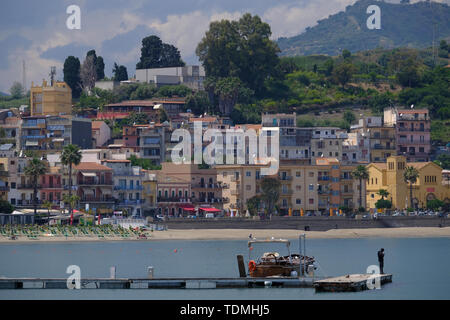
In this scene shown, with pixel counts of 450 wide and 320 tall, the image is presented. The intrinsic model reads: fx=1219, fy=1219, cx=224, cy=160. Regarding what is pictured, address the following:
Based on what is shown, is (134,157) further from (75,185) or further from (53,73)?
(53,73)

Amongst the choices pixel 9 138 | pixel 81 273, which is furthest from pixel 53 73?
pixel 81 273

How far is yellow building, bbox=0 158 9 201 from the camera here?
434 ft

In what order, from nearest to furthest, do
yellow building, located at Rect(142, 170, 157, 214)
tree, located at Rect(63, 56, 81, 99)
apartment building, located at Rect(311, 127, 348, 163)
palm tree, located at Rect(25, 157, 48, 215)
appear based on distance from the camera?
palm tree, located at Rect(25, 157, 48, 215), yellow building, located at Rect(142, 170, 157, 214), apartment building, located at Rect(311, 127, 348, 163), tree, located at Rect(63, 56, 81, 99)

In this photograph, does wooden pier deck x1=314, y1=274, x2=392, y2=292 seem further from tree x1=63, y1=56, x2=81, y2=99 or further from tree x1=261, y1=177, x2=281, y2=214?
tree x1=63, y1=56, x2=81, y2=99

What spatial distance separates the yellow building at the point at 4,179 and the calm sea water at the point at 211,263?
20.7m

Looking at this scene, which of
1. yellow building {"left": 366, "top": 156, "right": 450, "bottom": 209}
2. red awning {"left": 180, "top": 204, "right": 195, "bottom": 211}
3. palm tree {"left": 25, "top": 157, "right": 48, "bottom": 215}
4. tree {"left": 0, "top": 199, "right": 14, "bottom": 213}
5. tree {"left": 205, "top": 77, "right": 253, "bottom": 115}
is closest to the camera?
tree {"left": 0, "top": 199, "right": 14, "bottom": 213}

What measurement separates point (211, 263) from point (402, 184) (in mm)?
56987

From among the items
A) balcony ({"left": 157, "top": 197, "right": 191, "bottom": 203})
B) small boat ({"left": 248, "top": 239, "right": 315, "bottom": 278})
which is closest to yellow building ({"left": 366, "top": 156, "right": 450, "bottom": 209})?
balcony ({"left": 157, "top": 197, "right": 191, "bottom": 203})

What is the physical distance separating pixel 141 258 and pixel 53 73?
95.9 meters

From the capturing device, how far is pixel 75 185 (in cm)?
13150

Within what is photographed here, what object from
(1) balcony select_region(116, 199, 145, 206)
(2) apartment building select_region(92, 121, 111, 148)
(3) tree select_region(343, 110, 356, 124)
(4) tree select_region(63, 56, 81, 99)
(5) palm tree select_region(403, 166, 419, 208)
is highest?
(4) tree select_region(63, 56, 81, 99)

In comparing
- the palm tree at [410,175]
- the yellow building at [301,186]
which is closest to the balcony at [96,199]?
the yellow building at [301,186]

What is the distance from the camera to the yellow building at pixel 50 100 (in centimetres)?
17250

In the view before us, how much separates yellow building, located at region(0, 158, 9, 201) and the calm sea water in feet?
67.9
